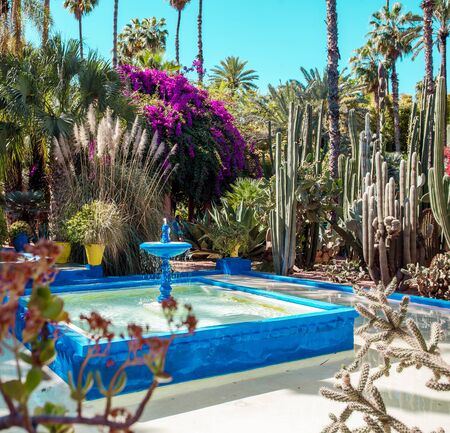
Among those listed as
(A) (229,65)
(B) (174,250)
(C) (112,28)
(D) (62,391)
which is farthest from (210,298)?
(A) (229,65)

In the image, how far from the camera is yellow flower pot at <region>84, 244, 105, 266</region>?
8.84 meters

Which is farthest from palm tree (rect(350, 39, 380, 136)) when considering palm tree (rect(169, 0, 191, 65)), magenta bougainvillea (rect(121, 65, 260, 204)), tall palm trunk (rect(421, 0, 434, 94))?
magenta bougainvillea (rect(121, 65, 260, 204))

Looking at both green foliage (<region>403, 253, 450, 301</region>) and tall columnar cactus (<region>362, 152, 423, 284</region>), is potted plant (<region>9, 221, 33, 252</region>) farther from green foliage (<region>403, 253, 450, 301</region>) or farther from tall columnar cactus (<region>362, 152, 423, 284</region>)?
green foliage (<region>403, 253, 450, 301</region>)

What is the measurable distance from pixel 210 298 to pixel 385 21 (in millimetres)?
29510

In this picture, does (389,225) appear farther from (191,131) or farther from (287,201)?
(191,131)

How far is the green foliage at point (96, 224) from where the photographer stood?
8.78 m

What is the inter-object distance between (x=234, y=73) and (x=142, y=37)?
755cm

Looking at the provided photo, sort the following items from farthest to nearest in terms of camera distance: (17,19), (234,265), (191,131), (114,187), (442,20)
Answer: (442,20), (17,19), (191,131), (234,265), (114,187)

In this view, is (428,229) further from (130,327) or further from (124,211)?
(130,327)

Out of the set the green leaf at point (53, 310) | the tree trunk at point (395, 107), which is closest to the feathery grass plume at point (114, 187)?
the green leaf at point (53, 310)

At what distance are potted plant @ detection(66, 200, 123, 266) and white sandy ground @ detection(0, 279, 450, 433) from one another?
4.41 m

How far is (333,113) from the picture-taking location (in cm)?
1153

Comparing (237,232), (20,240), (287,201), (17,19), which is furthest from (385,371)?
(17,19)

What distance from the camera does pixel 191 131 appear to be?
1430cm
